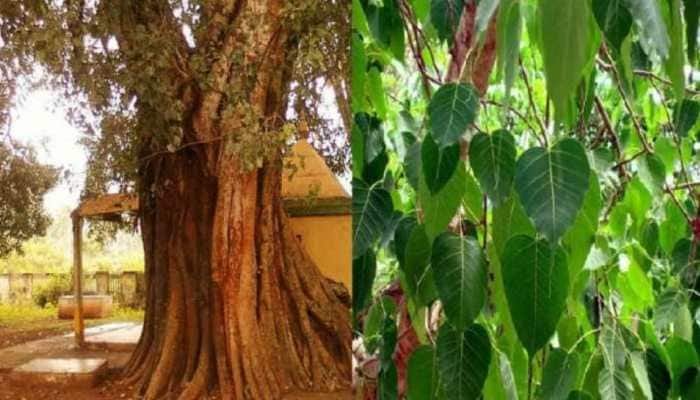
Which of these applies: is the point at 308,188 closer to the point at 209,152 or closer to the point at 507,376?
the point at 209,152

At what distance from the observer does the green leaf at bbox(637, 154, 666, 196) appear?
60 cm

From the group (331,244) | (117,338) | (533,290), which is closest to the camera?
(533,290)

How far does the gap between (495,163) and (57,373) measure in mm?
493

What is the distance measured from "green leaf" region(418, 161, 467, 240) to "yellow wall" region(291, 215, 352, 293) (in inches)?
14.8

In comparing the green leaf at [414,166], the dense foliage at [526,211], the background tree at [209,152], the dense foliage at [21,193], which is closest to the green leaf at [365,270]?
the dense foliage at [526,211]

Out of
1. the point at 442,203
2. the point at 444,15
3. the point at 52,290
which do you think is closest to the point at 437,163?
the point at 442,203

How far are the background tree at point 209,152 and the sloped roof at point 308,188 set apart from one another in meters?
0.01

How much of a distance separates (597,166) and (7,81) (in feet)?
1.74

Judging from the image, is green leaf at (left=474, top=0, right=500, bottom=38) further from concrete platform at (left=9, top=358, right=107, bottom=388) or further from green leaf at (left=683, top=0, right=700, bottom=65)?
concrete platform at (left=9, top=358, right=107, bottom=388)

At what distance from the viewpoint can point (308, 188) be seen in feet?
2.64

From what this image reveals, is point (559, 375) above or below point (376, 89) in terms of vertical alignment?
below

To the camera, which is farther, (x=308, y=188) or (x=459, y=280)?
(x=308, y=188)

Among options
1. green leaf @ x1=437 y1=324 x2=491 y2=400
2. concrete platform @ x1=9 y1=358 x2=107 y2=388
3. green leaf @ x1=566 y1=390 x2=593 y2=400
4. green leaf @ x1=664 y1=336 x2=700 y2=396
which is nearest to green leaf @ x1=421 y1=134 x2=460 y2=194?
green leaf @ x1=437 y1=324 x2=491 y2=400

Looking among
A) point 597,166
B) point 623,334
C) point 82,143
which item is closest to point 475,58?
point 597,166
